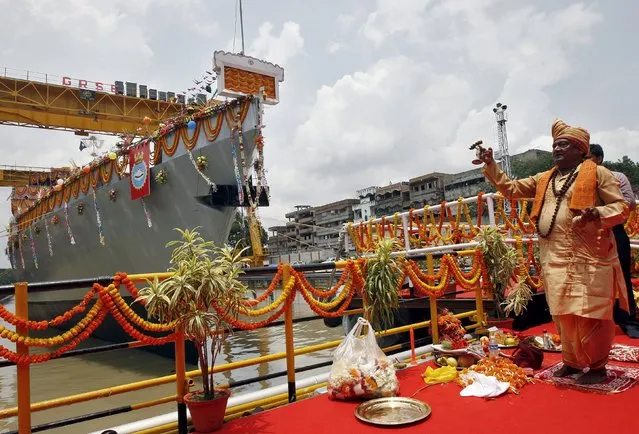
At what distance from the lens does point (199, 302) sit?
8.59 feet

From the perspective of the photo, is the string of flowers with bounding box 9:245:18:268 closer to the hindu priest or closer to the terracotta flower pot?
the terracotta flower pot

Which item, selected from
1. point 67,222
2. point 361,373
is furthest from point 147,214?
point 361,373

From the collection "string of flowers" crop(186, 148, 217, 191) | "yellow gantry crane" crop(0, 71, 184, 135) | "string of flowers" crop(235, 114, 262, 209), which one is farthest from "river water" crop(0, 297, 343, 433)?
"yellow gantry crane" crop(0, 71, 184, 135)

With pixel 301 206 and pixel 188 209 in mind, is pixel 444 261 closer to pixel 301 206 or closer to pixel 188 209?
pixel 188 209

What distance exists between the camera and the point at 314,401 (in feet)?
10.4

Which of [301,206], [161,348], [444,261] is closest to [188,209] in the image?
[161,348]

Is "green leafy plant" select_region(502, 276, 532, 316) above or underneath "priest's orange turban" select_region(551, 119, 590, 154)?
underneath

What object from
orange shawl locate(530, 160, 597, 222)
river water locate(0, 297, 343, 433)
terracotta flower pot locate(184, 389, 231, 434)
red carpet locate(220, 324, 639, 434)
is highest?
orange shawl locate(530, 160, 597, 222)

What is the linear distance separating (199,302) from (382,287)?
180cm

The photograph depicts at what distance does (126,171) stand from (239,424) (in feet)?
37.0

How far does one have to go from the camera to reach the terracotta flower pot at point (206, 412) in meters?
2.64

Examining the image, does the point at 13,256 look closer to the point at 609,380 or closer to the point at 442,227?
the point at 442,227

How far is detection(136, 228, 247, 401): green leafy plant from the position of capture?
257 cm

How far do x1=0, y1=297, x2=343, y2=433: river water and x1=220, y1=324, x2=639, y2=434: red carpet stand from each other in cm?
540
